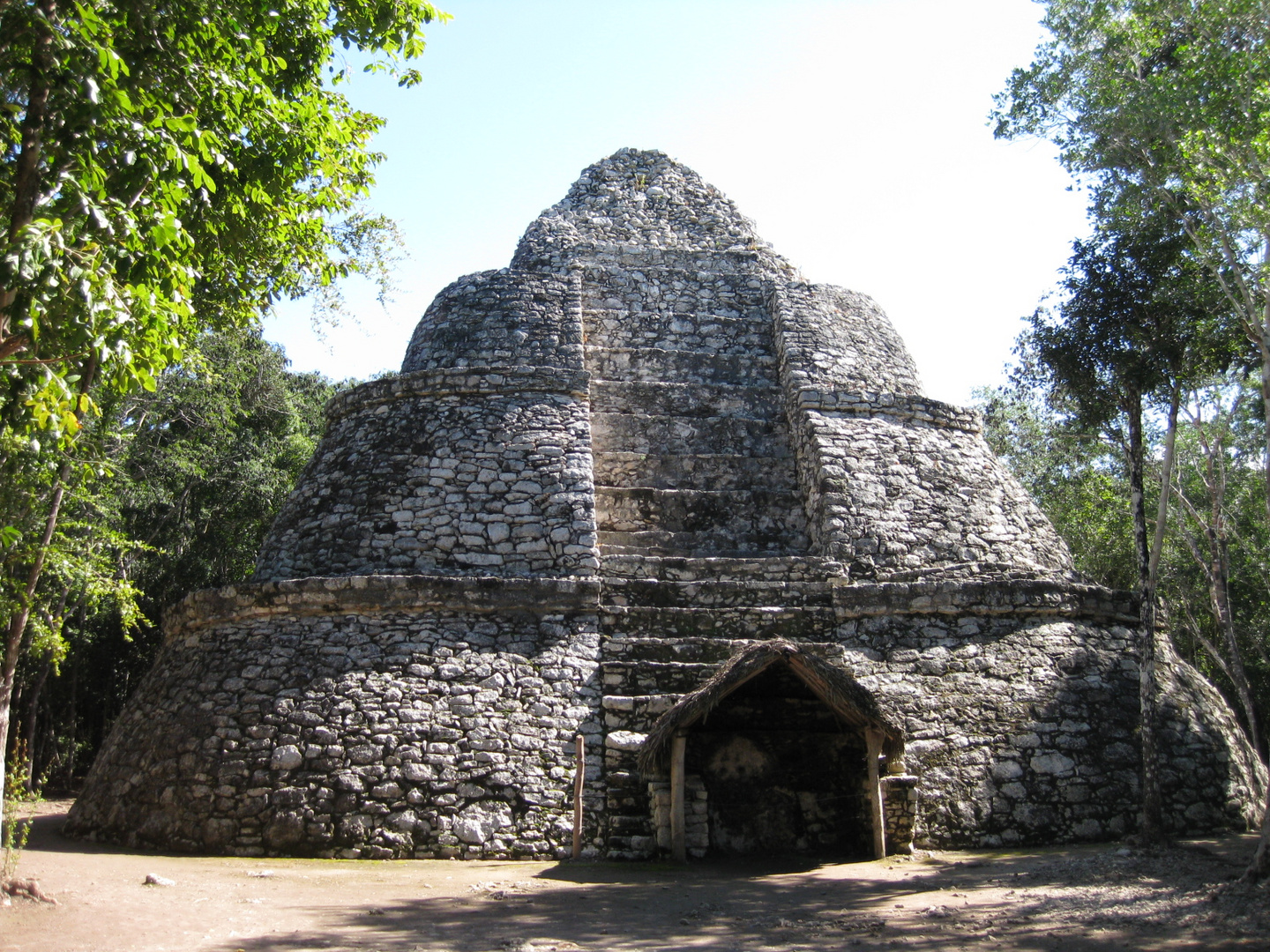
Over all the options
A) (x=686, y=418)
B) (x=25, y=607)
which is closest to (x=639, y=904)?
(x=25, y=607)

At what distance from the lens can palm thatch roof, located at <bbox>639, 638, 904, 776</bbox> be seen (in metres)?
7.63

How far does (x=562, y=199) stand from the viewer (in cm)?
1467

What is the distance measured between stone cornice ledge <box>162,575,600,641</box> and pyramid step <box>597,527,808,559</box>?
1391mm

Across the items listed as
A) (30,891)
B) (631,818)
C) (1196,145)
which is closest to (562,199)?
(1196,145)

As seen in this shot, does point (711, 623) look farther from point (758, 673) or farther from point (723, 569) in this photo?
point (758, 673)

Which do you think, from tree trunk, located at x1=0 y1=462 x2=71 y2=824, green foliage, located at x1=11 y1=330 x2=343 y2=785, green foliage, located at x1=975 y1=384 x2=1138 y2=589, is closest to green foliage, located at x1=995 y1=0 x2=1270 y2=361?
green foliage, located at x1=975 y1=384 x2=1138 y2=589

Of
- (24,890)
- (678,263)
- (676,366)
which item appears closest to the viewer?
(24,890)

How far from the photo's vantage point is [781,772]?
27.0 feet

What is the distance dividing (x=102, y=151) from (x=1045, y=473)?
62.5 ft

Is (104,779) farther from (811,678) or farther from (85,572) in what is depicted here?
(811,678)

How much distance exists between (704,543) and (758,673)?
3.07 m

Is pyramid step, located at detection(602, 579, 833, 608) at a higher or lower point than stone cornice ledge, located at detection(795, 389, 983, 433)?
lower

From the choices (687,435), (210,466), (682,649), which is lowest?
(682,649)

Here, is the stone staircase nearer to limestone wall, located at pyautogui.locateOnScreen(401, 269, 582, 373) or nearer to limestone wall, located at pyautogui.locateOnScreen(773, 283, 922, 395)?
limestone wall, located at pyautogui.locateOnScreen(773, 283, 922, 395)
